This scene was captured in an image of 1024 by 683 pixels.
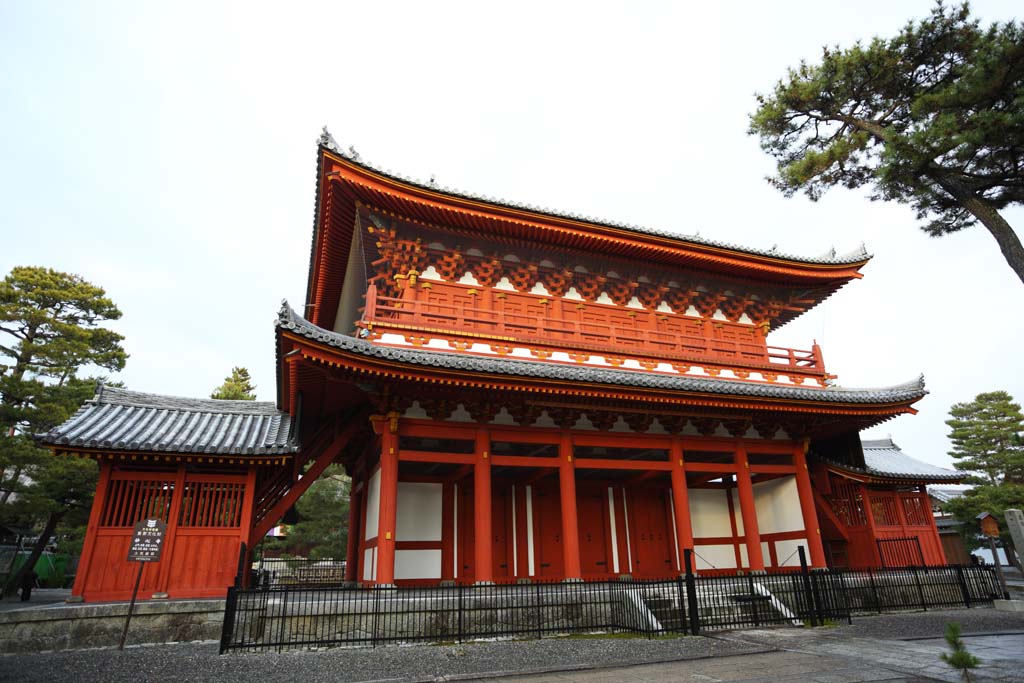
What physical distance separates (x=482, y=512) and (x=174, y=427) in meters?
7.63

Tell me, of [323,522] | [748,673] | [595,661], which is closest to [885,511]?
[748,673]

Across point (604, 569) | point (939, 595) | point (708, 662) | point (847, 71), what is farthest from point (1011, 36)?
point (604, 569)

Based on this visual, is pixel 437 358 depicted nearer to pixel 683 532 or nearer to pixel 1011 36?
pixel 683 532

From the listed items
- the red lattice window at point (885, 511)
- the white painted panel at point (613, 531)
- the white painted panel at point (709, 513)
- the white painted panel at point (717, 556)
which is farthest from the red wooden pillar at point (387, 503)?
the red lattice window at point (885, 511)

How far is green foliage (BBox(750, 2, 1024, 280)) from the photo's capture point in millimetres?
9484

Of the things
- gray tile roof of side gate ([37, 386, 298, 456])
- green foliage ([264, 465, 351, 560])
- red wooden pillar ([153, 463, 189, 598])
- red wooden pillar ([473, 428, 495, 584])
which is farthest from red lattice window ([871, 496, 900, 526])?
green foliage ([264, 465, 351, 560])

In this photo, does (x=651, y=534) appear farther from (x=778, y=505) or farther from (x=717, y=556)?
(x=778, y=505)

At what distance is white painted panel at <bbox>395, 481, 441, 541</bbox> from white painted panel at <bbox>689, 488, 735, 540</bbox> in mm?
8100

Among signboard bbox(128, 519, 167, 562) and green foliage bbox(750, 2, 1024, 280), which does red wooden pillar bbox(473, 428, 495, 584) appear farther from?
green foliage bbox(750, 2, 1024, 280)

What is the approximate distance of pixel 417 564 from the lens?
14.7 meters

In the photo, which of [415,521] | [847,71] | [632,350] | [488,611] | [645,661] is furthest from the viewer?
[632,350]

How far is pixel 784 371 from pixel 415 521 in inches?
469

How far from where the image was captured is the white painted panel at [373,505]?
531 inches

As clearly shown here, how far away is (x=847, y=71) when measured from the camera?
11.6 metres
